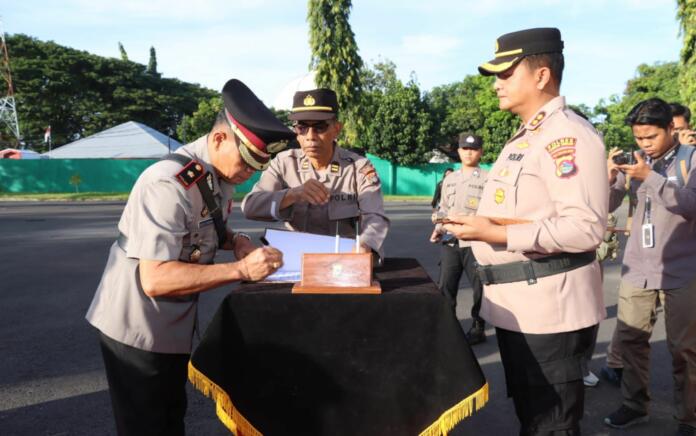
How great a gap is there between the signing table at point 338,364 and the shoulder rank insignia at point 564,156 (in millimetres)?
629

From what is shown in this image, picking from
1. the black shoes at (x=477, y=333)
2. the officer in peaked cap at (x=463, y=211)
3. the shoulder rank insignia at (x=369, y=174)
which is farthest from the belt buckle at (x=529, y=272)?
the black shoes at (x=477, y=333)

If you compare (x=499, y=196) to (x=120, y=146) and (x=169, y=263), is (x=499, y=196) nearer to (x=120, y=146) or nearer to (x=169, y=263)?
(x=169, y=263)

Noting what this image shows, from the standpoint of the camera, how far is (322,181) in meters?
2.87

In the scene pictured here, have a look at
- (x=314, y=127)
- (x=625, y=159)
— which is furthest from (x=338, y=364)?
(x=625, y=159)

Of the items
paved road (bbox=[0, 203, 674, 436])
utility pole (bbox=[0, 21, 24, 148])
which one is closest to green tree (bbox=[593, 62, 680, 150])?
paved road (bbox=[0, 203, 674, 436])

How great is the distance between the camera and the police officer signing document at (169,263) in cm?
175

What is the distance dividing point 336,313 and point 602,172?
108 centimetres

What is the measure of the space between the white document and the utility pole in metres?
39.1

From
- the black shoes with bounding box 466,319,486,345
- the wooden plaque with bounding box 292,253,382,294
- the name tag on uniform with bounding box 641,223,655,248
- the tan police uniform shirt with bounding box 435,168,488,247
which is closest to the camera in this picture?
the wooden plaque with bounding box 292,253,382,294

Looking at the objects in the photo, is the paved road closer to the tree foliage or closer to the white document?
the white document

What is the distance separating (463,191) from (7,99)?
39451 mm

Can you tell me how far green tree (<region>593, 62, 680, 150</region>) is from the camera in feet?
125

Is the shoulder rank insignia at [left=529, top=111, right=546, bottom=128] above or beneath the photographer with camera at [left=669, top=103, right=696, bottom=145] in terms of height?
beneath

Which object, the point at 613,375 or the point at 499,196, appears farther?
the point at 613,375
